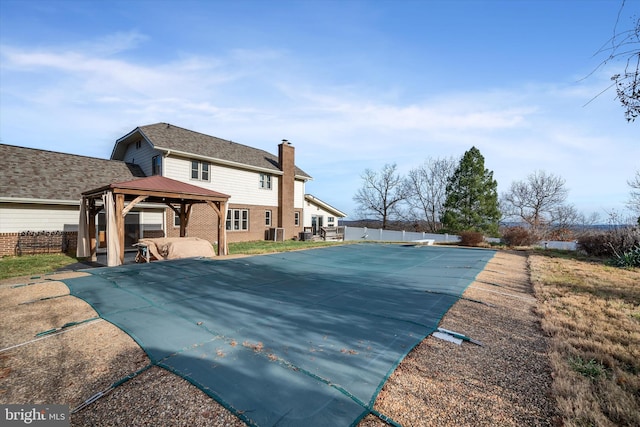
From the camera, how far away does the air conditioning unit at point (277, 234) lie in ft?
65.5

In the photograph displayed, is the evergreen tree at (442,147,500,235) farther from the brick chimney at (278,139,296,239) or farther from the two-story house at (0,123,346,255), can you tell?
the brick chimney at (278,139,296,239)

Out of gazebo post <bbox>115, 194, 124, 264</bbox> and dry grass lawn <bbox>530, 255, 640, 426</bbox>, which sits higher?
gazebo post <bbox>115, 194, 124, 264</bbox>

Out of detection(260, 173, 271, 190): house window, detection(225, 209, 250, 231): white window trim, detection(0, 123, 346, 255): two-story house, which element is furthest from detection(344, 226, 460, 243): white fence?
detection(225, 209, 250, 231): white window trim

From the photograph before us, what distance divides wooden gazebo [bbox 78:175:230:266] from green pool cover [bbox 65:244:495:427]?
196 centimetres

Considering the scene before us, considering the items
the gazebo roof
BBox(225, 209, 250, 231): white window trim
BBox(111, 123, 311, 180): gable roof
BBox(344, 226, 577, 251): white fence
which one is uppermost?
BBox(111, 123, 311, 180): gable roof

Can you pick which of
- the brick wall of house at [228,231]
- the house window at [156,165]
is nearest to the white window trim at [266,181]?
the brick wall of house at [228,231]

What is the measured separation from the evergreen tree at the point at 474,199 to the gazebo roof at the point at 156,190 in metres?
23.5

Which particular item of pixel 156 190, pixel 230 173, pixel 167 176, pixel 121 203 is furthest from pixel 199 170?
pixel 121 203

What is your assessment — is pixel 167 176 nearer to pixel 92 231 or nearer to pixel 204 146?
pixel 204 146

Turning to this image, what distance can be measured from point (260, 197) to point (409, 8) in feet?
46.5

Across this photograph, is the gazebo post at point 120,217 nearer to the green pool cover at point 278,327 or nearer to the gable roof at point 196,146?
the green pool cover at point 278,327

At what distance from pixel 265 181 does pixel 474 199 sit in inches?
791

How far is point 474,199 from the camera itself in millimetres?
27406

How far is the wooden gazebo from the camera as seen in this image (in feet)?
29.6
